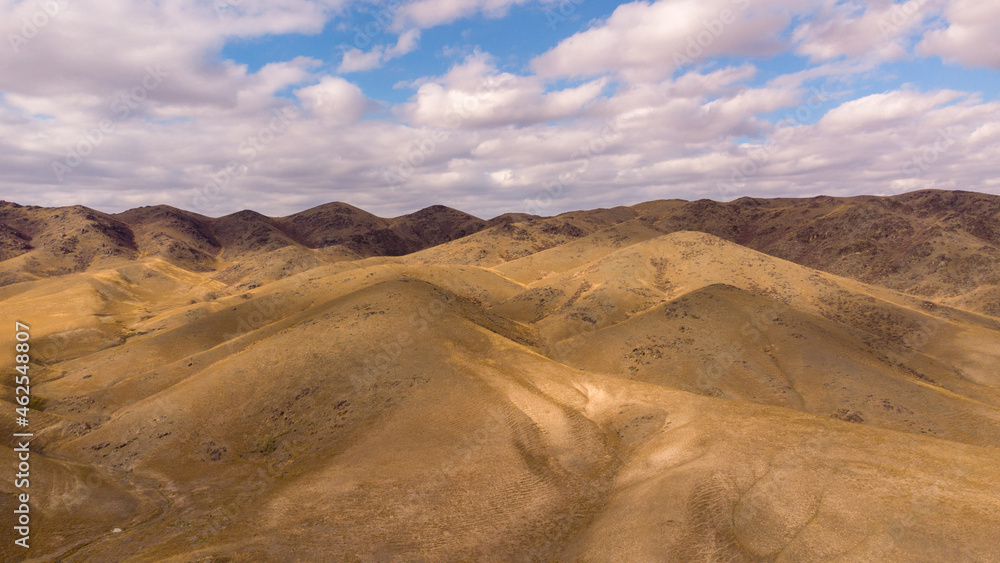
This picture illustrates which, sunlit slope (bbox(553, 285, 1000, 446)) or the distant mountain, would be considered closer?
sunlit slope (bbox(553, 285, 1000, 446))

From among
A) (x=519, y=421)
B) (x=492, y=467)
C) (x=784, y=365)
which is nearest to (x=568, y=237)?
(x=784, y=365)

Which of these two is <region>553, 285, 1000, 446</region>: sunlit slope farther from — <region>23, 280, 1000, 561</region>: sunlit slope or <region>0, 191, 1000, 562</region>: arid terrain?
<region>23, 280, 1000, 561</region>: sunlit slope

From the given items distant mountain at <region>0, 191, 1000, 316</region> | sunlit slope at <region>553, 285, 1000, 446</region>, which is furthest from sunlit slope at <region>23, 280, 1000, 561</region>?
distant mountain at <region>0, 191, 1000, 316</region>

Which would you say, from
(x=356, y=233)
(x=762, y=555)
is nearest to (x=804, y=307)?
(x=762, y=555)

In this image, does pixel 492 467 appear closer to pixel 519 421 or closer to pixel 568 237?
pixel 519 421

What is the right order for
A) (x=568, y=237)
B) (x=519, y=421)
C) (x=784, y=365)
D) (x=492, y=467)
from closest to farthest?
(x=492, y=467) → (x=519, y=421) → (x=784, y=365) → (x=568, y=237)

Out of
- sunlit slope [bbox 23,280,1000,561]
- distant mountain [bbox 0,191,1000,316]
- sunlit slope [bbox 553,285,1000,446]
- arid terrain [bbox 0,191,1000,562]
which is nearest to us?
sunlit slope [bbox 23,280,1000,561]

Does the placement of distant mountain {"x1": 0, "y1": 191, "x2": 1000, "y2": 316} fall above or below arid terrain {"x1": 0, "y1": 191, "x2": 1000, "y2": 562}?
above

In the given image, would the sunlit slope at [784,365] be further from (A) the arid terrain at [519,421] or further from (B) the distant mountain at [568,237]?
(B) the distant mountain at [568,237]
